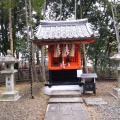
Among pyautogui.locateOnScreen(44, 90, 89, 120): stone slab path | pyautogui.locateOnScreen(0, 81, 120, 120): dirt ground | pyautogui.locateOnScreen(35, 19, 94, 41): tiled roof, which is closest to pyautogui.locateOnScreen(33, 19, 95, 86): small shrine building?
pyautogui.locateOnScreen(35, 19, 94, 41): tiled roof

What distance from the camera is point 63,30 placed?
34.6ft

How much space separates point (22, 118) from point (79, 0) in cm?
1102

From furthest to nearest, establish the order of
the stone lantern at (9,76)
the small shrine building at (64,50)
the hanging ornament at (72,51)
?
the hanging ornament at (72,51) < the small shrine building at (64,50) < the stone lantern at (9,76)

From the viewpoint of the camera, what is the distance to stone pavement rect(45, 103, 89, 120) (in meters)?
5.59

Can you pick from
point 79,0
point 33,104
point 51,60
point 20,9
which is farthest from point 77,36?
point 20,9

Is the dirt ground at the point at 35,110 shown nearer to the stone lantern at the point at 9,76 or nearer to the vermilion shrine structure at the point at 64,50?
the stone lantern at the point at 9,76

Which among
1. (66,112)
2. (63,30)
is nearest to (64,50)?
(63,30)

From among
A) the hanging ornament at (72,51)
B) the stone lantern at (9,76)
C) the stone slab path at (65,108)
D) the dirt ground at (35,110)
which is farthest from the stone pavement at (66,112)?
the hanging ornament at (72,51)

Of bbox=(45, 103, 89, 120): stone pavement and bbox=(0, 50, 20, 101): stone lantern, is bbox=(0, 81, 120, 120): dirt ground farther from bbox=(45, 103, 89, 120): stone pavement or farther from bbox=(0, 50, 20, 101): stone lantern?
bbox=(0, 50, 20, 101): stone lantern

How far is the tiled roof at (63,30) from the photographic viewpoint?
367 inches

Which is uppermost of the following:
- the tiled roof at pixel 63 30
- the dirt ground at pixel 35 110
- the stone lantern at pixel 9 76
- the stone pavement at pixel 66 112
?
the tiled roof at pixel 63 30

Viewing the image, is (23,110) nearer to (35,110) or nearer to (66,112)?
(35,110)

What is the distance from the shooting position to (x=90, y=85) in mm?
9133

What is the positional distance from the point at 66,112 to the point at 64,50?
400cm
